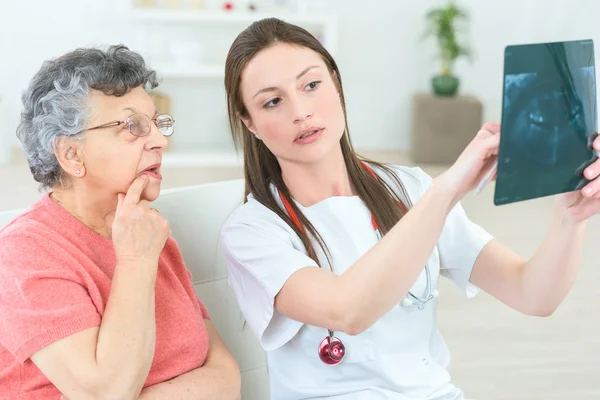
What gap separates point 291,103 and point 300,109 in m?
0.03

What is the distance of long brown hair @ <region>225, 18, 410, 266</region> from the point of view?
1.76m

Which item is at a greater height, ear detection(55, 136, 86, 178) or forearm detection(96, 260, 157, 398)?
ear detection(55, 136, 86, 178)

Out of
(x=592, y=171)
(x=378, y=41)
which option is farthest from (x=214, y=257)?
(x=378, y=41)

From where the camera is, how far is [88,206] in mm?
1648

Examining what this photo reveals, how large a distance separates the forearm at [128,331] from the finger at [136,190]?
0.45ft

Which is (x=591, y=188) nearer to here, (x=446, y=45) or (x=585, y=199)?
(x=585, y=199)

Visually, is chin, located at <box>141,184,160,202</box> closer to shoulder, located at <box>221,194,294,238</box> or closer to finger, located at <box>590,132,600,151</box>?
shoulder, located at <box>221,194,294,238</box>

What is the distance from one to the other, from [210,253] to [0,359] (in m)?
0.59

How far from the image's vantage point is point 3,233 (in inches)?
60.9

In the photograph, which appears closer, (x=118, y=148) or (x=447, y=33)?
(x=118, y=148)

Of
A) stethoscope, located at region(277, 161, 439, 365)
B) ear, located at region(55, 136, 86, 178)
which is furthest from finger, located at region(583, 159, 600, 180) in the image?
ear, located at region(55, 136, 86, 178)

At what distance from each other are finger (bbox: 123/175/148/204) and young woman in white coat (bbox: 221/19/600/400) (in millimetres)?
202

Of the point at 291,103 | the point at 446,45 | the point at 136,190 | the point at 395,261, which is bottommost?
the point at 446,45

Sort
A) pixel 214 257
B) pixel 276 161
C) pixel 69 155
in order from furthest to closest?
pixel 214 257 → pixel 276 161 → pixel 69 155
